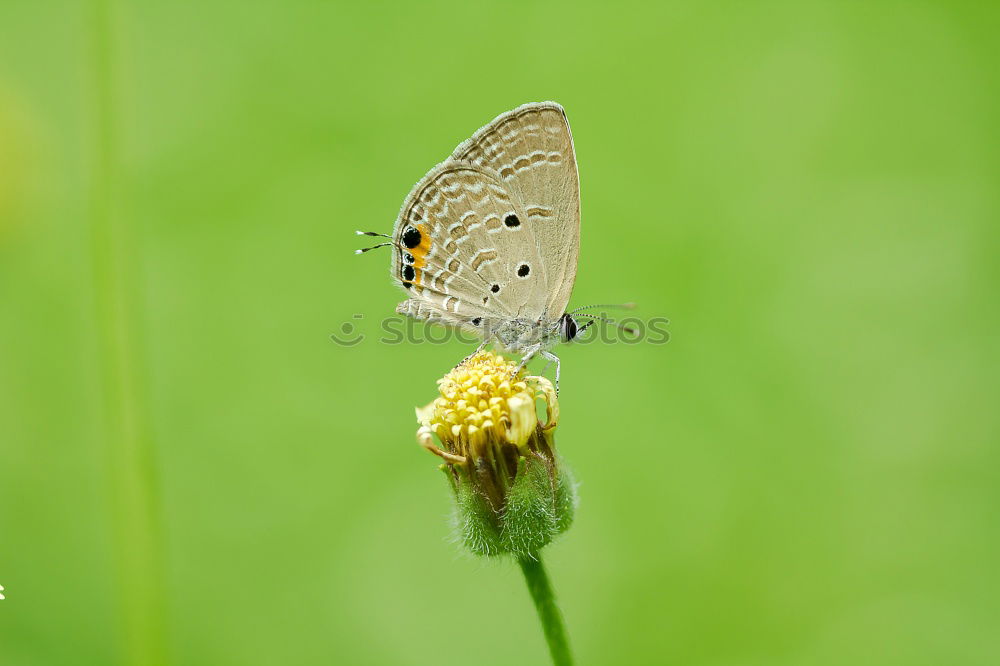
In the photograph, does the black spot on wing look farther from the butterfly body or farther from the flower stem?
the flower stem

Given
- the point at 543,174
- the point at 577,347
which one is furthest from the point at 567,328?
the point at 577,347

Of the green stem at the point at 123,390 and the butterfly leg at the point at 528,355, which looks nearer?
the green stem at the point at 123,390

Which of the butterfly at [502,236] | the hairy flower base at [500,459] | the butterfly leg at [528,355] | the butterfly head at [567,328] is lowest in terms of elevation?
the hairy flower base at [500,459]

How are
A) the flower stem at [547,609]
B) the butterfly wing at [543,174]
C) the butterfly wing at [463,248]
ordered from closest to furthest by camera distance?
the flower stem at [547,609] < the butterfly wing at [543,174] < the butterfly wing at [463,248]

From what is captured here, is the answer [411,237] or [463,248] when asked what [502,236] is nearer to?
[463,248]

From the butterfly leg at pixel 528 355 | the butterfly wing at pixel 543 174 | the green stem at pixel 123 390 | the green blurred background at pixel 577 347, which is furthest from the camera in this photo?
the green blurred background at pixel 577 347

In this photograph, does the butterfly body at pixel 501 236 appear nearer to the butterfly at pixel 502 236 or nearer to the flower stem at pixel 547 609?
the butterfly at pixel 502 236

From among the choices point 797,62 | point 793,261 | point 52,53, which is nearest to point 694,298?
point 793,261

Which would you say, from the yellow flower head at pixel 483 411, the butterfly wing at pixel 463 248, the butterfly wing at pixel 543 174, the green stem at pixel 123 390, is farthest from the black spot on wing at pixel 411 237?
the green stem at pixel 123 390
